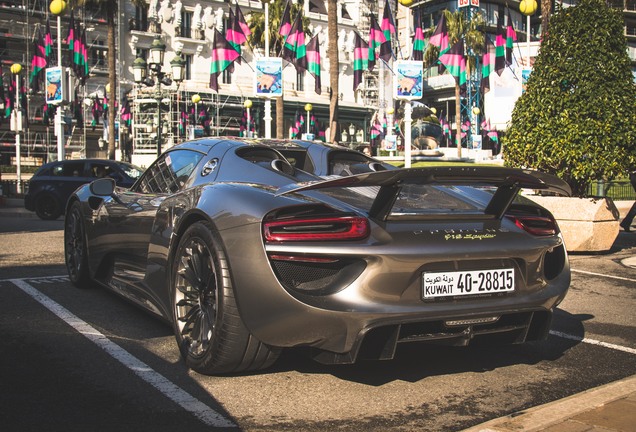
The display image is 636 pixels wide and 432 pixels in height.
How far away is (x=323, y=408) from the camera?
134 inches

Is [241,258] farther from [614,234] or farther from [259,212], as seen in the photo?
[614,234]

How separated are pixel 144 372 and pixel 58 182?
620 inches

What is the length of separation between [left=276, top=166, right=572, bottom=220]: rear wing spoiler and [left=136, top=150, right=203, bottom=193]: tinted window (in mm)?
1314

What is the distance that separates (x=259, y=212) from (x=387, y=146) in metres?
53.5

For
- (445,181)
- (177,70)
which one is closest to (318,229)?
(445,181)

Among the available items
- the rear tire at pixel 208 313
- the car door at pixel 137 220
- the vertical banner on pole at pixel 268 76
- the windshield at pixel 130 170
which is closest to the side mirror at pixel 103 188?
the car door at pixel 137 220

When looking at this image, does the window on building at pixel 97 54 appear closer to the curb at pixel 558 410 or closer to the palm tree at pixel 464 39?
the palm tree at pixel 464 39

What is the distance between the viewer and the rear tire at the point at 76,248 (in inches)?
248

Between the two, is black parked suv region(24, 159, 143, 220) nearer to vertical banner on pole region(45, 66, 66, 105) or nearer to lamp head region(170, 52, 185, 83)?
lamp head region(170, 52, 185, 83)

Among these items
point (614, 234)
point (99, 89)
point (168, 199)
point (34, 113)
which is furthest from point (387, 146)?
point (168, 199)

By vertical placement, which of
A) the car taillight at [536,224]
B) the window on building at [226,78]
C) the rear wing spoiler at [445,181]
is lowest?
the car taillight at [536,224]

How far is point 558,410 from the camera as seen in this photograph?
10.4 ft

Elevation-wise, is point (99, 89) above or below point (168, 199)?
above

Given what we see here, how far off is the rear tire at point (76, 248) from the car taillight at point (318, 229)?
3317mm
